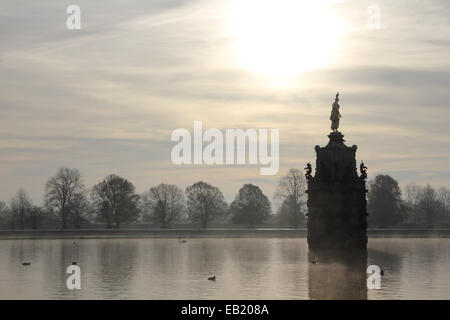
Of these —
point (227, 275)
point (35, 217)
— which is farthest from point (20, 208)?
point (227, 275)

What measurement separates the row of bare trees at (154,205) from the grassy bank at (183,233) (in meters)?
7.22

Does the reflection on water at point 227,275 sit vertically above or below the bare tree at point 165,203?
below

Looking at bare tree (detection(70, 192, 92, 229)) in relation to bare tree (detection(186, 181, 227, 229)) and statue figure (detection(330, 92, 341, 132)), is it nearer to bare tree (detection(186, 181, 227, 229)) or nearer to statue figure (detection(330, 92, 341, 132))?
bare tree (detection(186, 181, 227, 229))

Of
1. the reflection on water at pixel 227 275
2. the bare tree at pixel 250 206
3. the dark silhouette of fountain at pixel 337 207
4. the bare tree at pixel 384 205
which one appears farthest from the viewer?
the bare tree at pixel 250 206

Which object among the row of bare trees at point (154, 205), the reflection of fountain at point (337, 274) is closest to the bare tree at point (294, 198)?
the row of bare trees at point (154, 205)

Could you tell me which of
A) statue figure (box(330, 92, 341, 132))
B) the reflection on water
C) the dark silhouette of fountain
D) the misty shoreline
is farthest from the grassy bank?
statue figure (box(330, 92, 341, 132))

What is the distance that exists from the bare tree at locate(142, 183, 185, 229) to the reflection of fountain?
102261 millimetres

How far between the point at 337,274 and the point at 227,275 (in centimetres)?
1015

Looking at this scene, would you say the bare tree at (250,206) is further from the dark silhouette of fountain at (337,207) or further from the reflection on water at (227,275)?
the dark silhouette of fountain at (337,207)

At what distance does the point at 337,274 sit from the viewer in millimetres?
57125

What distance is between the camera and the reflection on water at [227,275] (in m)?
50.1

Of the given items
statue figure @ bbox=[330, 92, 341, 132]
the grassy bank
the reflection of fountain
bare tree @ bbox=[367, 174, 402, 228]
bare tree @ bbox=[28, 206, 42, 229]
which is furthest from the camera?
bare tree @ bbox=[28, 206, 42, 229]

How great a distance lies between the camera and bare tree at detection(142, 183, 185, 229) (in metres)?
169
